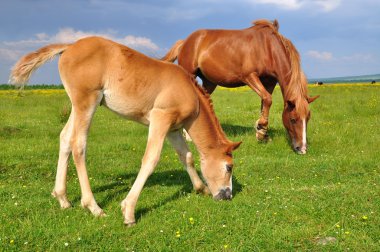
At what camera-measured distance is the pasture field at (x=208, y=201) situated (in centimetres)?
452

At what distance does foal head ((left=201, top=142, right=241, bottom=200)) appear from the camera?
5.88 m

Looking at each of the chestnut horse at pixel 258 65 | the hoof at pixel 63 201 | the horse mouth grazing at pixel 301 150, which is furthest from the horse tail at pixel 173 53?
the hoof at pixel 63 201

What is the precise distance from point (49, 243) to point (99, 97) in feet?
6.69

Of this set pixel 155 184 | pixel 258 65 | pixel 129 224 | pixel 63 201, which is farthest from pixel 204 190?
pixel 258 65

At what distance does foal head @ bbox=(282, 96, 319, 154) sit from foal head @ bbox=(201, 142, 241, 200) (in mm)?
3840

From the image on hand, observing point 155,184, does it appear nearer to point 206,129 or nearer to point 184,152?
point 184,152

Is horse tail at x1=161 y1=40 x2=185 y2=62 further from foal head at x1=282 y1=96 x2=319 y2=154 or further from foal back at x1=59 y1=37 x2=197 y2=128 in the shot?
foal back at x1=59 y1=37 x2=197 y2=128

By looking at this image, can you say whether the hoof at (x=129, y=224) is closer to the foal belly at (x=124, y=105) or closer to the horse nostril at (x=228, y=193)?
the foal belly at (x=124, y=105)

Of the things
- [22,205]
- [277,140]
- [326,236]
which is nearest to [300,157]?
[277,140]

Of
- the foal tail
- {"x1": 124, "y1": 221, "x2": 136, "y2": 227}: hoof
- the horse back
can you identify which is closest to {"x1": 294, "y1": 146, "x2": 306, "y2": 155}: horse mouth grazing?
the horse back

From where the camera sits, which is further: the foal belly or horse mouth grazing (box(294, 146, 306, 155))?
horse mouth grazing (box(294, 146, 306, 155))

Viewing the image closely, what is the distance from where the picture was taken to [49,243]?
14.6 feet

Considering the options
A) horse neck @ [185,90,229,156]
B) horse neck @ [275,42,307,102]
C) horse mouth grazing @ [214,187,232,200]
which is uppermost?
horse neck @ [275,42,307,102]

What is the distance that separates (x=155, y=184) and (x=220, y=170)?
1.64m
